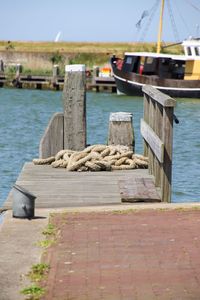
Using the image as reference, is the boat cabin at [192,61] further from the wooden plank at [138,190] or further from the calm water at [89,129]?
the wooden plank at [138,190]

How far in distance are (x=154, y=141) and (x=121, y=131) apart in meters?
3.06

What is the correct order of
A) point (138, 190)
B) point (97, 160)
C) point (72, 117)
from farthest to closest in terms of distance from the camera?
1. point (72, 117)
2. point (97, 160)
3. point (138, 190)

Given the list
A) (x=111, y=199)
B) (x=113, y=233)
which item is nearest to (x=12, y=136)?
(x=111, y=199)

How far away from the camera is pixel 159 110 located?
11688 millimetres

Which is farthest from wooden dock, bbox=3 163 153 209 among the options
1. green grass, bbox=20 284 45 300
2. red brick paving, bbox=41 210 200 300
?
green grass, bbox=20 284 45 300

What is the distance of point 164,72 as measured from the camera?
56.3 metres

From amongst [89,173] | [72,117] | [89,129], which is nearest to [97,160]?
[89,173]

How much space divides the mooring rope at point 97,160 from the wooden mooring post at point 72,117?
556mm

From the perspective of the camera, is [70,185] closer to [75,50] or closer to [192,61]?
[192,61]

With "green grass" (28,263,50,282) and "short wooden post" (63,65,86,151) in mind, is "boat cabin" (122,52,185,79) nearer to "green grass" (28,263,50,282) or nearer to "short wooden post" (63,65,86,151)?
"short wooden post" (63,65,86,151)

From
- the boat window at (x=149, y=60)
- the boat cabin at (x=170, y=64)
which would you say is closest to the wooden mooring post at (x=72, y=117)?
the boat cabin at (x=170, y=64)

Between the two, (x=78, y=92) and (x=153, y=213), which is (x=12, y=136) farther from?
(x=153, y=213)

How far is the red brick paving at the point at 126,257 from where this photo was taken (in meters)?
6.25

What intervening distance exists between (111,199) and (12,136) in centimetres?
1996
